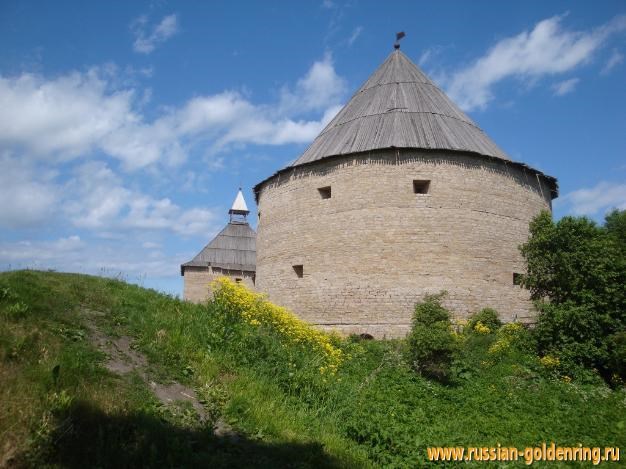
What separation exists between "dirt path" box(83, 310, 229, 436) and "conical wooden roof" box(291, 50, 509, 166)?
31.1 feet

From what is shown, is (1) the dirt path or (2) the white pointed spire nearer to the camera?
(1) the dirt path

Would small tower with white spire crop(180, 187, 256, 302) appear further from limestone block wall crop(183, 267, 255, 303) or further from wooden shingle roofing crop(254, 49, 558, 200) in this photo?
wooden shingle roofing crop(254, 49, 558, 200)

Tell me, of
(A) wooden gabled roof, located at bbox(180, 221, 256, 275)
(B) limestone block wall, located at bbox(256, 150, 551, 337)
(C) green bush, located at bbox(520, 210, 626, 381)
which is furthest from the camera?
(A) wooden gabled roof, located at bbox(180, 221, 256, 275)

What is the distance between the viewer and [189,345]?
6070 mm

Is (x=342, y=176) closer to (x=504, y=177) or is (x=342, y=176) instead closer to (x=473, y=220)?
(x=473, y=220)

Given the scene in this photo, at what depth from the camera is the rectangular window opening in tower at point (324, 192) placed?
1448 cm

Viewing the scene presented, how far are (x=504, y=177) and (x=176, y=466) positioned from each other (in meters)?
12.7

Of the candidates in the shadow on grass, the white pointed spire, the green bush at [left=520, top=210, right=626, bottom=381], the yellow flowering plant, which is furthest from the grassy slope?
the white pointed spire

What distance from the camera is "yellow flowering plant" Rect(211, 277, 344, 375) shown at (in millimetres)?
7492

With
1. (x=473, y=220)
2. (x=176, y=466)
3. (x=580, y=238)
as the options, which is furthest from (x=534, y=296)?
(x=176, y=466)

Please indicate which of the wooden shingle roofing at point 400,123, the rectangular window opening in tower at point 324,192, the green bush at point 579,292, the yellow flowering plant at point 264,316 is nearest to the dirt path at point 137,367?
the yellow flowering plant at point 264,316

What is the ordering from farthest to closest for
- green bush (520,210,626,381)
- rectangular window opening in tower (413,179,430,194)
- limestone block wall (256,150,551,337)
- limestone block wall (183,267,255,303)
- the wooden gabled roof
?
the wooden gabled roof → limestone block wall (183,267,255,303) → rectangular window opening in tower (413,179,430,194) → limestone block wall (256,150,551,337) → green bush (520,210,626,381)

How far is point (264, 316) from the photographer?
7789mm

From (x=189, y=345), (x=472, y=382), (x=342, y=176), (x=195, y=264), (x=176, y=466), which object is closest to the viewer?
(x=176, y=466)
